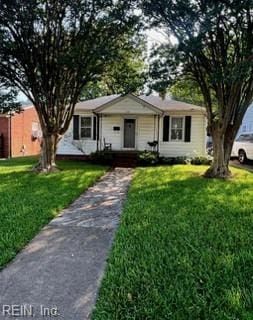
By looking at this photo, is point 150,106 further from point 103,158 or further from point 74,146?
point 74,146

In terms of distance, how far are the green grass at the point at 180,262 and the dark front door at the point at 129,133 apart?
435 inches

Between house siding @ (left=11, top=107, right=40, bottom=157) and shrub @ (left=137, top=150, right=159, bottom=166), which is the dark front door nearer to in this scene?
shrub @ (left=137, top=150, right=159, bottom=166)

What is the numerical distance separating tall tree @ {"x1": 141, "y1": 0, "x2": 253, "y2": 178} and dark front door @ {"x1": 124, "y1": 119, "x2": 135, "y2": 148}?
6298 millimetres

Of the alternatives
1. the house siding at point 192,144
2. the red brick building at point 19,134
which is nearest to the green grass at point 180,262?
the house siding at point 192,144

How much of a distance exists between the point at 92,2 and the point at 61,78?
2984 millimetres


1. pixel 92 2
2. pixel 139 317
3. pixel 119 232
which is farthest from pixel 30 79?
pixel 139 317

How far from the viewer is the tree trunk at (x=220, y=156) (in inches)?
478

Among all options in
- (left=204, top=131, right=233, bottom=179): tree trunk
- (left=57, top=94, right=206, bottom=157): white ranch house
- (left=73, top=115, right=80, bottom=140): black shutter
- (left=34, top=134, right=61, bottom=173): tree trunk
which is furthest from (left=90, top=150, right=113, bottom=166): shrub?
(left=204, top=131, right=233, bottom=179): tree trunk

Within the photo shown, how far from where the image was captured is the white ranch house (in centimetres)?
1811

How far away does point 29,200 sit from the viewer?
25.3 ft

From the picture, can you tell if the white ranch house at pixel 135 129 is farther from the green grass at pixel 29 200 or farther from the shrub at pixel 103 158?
the green grass at pixel 29 200

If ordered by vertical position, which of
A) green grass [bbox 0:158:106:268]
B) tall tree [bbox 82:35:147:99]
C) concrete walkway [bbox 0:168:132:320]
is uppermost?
tall tree [bbox 82:35:147:99]

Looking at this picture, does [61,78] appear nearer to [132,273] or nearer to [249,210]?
[249,210]

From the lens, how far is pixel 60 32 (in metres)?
12.2
